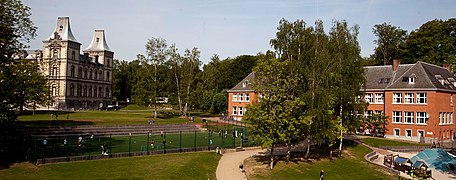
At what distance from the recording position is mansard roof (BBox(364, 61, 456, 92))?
176 feet

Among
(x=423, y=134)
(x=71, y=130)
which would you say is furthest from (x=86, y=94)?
(x=423, y=134)

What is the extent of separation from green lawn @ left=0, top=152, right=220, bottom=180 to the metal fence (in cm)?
155

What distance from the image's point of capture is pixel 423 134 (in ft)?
173

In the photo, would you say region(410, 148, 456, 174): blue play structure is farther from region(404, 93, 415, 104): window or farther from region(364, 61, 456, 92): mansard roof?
region(404, 93, 415, 104): window

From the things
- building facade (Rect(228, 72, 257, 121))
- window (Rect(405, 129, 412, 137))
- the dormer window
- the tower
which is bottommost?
window (Rect(405, 129, 412, 137))

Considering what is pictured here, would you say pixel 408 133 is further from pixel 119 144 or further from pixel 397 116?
pixel 119 144

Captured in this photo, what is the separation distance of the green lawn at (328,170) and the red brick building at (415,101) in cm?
1735

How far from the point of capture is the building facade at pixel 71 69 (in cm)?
8719

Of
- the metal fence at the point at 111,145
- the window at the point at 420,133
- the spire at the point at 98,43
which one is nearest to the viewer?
the metal fence at the point at 111,145

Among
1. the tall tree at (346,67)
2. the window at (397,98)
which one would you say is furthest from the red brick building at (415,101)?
the tall tree at (346,67)

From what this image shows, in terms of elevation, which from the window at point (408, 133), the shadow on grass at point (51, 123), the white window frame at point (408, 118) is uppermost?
the white window frame at point (408, 118)

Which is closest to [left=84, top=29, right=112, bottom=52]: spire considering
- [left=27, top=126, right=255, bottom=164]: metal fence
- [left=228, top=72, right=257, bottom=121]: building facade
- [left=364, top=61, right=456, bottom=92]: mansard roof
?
[left=228, top=72, right=257, bottom=121]: building facade

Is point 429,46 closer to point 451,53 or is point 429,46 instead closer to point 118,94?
point 451,53

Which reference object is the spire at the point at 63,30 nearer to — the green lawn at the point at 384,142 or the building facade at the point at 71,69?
the building facade at the point at 71,69
